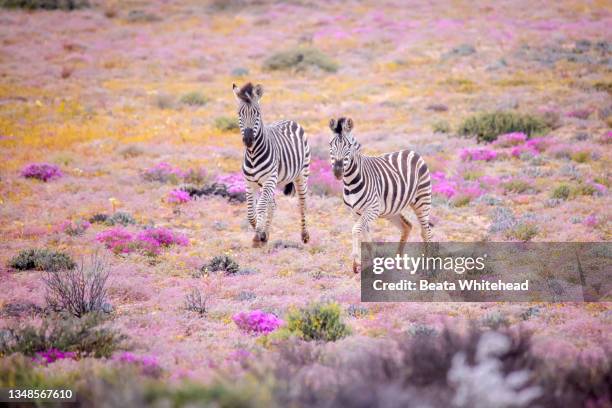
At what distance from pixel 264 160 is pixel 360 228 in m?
3.01

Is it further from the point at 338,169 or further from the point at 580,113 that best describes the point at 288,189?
the point at 580,113

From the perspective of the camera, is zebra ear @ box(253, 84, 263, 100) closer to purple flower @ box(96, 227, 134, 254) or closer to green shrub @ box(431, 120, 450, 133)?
purple flower @ box(96, 227, 134, 254)

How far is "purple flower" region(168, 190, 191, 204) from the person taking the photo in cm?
1548

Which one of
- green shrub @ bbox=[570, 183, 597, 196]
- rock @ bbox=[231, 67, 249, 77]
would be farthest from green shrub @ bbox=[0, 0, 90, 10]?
green shrub @ bbox=[570, 183, 597, 196]

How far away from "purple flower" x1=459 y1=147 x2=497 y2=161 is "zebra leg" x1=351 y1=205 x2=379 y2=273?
363 inches

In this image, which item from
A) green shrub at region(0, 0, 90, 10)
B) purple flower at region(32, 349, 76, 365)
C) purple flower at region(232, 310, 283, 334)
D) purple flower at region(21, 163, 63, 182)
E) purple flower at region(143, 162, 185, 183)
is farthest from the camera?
green shrub at region(0, 0, 90, 10)

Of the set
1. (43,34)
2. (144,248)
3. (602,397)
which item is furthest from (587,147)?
(43,34)

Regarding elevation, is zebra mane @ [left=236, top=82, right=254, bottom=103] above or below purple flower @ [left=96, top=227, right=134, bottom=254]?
above

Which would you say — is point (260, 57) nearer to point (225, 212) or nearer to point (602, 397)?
point (225, 212)

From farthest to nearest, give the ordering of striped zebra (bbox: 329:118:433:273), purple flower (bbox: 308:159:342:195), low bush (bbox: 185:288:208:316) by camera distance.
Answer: purple flower (bbox: 308:159:342:195), striped zebra (bbox: 329:118:433:273), low bush (bbox: 185:288:208:316)

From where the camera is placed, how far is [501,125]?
68.5 feet

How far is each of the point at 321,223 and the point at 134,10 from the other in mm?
39312

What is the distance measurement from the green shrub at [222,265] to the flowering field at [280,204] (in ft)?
0.13

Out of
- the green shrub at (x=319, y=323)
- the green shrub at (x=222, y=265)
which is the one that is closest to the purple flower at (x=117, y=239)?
the green shrub at (x=222, y=265)
